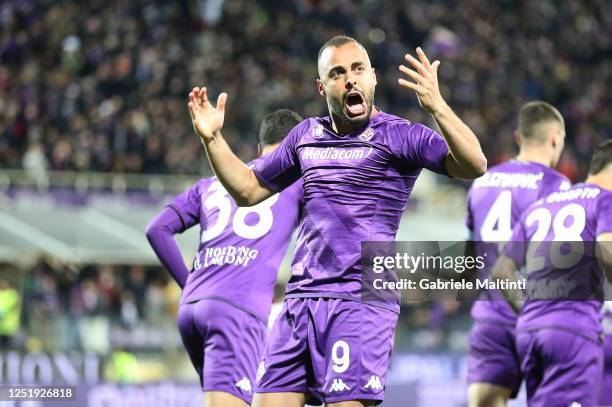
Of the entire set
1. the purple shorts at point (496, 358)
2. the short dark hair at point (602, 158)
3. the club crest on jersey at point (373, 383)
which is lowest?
the club crest on jersey at point (373, 383)

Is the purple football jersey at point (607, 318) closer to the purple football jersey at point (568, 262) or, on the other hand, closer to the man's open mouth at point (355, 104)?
the purple football jersey at point (568, 262)

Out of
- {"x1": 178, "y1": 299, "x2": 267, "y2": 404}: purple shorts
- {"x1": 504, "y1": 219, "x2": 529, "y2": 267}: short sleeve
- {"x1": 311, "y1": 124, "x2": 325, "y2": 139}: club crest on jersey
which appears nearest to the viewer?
{"x1": 311, "y1": 124, "x2": 325, "y2": 139}: club crest on jersey

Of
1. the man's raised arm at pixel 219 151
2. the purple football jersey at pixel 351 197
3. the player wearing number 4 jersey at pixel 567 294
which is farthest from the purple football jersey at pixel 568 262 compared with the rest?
the man's raised arm at pixel 219 151

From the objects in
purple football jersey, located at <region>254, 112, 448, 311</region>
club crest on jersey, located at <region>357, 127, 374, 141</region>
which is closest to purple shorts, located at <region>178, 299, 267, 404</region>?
purple football jersey, located at <region>254, 112, 448, 311</region>

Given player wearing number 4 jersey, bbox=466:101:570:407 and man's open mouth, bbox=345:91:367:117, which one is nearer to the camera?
man's open mouth, bbox=345:91:367:117

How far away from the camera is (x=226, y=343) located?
676 centimetres

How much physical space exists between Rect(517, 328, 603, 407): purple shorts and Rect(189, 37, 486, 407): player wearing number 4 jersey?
66.8 inches

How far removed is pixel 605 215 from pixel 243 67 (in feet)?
56.4

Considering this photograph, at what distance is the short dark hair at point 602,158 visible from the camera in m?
6.93

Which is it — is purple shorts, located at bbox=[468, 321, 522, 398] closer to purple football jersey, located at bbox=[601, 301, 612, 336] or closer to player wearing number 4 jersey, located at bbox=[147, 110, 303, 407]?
purple football jersey, located at bbox=[601, 301, 612, 336]

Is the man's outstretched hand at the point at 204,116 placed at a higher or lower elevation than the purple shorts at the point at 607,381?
higher

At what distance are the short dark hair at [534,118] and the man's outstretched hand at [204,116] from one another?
308 cm

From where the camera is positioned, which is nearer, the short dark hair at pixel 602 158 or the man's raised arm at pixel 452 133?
the man's raised arm at pixel 452 133

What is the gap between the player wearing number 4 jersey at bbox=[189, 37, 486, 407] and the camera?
17.1 ft
